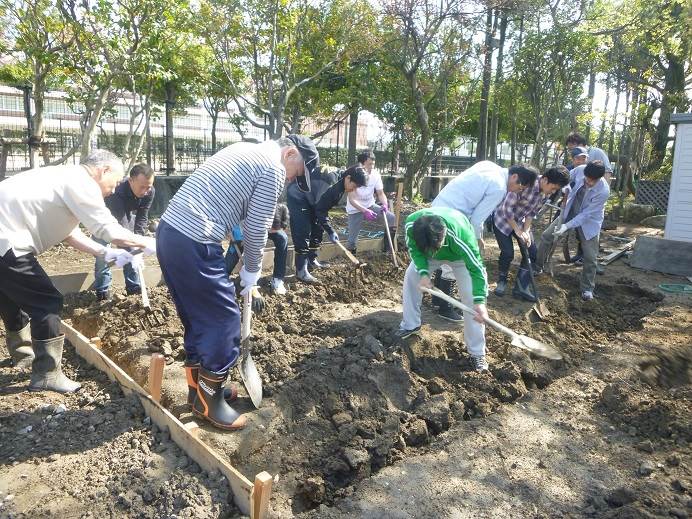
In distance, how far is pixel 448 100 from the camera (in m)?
14.2

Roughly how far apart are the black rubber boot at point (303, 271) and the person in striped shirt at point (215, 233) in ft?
10.2

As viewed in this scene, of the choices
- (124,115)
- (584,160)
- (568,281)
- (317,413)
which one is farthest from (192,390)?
(124,115)

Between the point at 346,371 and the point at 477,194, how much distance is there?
6.68 ft

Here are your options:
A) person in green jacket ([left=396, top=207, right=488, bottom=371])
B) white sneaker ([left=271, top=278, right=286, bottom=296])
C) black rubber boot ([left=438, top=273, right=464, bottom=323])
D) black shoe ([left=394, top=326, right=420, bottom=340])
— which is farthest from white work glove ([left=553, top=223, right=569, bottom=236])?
white sneaker ([left=271, top=278, right=286, bottom=296])

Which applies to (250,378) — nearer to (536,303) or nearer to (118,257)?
(118,257)

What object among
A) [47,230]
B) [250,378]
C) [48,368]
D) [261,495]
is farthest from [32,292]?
[261,495]

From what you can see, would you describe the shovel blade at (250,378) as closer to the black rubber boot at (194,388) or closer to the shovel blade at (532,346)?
the black rubber boot at (194,388)

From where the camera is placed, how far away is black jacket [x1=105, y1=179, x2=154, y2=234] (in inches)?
200

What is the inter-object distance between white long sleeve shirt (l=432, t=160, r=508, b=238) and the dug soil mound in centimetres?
113

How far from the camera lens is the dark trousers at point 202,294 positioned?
2975mm

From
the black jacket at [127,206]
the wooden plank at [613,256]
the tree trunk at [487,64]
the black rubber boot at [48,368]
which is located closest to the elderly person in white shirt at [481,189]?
the black jacket at [127,206]

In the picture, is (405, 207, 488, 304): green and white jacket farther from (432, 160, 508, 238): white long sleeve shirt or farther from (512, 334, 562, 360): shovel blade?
(432, 160, 508, 238): white long sleeve shirt

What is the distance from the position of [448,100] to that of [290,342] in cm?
1121

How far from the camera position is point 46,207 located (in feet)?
11.2
